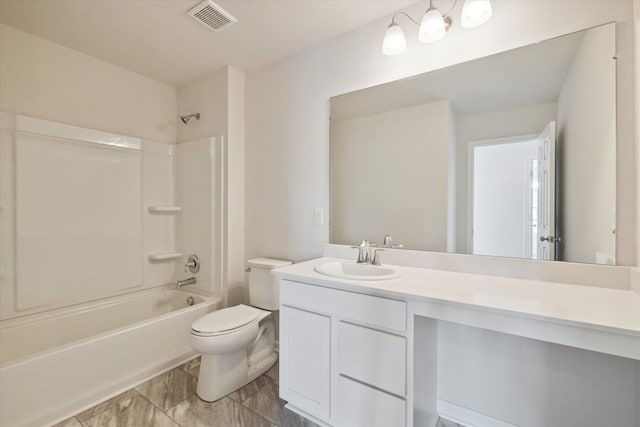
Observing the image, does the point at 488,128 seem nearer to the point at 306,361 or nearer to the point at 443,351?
the point at 443,351

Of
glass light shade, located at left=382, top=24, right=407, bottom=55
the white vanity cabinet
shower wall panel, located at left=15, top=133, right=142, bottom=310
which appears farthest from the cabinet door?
shower wall panel, located at left=15, top=133, right=142, bottom=310

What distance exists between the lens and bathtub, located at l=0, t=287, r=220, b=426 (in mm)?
1523

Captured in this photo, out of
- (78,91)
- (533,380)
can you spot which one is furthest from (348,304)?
(78,91)

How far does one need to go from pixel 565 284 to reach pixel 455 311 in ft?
2.11

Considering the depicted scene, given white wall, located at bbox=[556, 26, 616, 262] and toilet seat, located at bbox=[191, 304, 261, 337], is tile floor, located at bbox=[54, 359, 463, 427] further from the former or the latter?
white wall, located at bbox=[556, 26, 616, 262]

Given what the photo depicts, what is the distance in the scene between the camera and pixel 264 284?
224cm

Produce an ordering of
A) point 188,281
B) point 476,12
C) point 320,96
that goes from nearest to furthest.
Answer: point 476,12, point 320,96, point 188,281

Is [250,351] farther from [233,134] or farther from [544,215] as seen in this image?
[544,215]

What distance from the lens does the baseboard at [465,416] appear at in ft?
4.92

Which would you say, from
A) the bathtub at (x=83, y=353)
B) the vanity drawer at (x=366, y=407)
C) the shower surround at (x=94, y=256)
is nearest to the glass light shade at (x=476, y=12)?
the vanity drawer at (x=366, y=407)

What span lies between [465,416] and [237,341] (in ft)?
4.54

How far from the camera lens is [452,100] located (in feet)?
5.46

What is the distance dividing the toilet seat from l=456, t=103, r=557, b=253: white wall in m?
1.42

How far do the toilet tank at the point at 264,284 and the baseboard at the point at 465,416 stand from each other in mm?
1239
